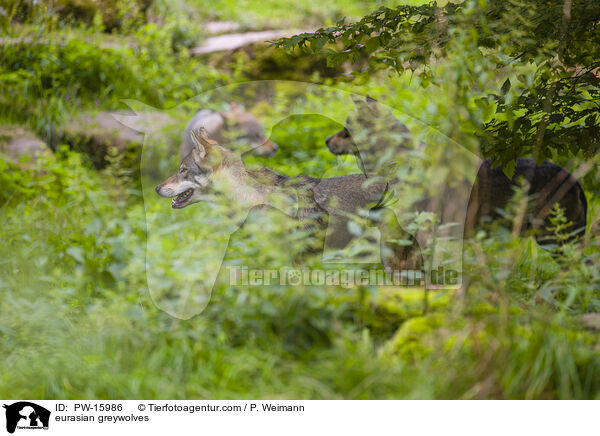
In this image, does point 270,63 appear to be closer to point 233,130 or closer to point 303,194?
point 233,130

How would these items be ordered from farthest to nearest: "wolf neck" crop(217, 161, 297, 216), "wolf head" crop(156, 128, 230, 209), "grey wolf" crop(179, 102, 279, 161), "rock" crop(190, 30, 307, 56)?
"rock" crop(190, 30, 307, 56), "grey wolf" crop(179, 102, 279, 161), "wolf neck" crop(217, 161, 297, 216), "wolf head" crop(156, 128, 230, 209)

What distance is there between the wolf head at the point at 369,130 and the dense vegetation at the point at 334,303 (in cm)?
20

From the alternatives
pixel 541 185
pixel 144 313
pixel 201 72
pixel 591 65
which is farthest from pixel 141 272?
pixel 201 72

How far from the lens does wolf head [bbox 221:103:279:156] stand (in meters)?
3.57

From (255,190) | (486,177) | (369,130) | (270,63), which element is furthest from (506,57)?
(270,63)

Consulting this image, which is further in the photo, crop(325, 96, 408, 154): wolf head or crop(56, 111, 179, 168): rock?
crop(56, 111, 179, 168): rock

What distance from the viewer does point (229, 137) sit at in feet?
11.3

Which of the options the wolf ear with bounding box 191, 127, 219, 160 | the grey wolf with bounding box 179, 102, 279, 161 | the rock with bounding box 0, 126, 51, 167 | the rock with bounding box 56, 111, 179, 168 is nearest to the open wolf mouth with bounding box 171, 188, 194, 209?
the wolf ear with bounding box 191, 127, 219, 160

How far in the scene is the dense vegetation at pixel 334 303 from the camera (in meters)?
2.56

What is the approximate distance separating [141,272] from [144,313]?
37cm

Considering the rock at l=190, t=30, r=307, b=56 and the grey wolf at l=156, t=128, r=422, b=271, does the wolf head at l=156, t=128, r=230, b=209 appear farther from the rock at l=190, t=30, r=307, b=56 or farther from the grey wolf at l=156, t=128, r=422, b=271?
the rock at l=190, t=30, r=307, b=56

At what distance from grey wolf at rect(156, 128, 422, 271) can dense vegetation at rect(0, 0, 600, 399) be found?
0.46 ft

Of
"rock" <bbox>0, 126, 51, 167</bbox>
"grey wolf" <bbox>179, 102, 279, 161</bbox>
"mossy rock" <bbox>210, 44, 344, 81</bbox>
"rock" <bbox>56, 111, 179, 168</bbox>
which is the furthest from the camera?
"mossy rock" <bbox>210, 44, 344, 81</bbox>
